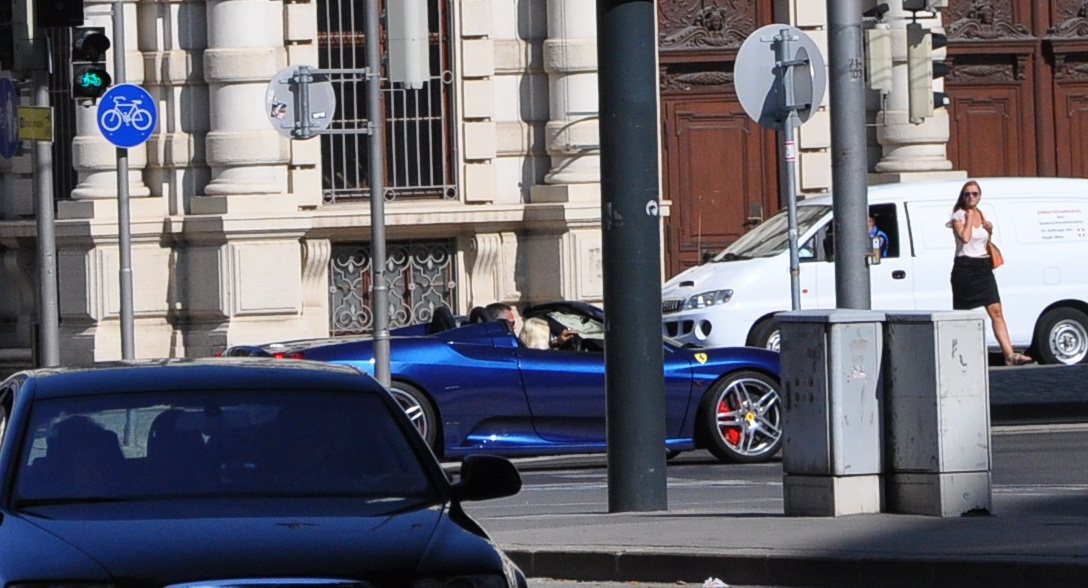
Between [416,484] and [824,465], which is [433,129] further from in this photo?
[416,484]

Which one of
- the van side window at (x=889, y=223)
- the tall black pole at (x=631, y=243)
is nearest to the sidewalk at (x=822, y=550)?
the tall black pole at (x=631, y=243)

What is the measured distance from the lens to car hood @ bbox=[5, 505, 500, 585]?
5742 millimetres

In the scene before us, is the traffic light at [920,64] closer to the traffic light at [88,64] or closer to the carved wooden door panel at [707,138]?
the traffic light at [88,64]

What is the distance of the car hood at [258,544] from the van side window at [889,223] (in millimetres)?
16499

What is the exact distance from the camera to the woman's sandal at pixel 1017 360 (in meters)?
21.9

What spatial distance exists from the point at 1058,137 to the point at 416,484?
21429mm

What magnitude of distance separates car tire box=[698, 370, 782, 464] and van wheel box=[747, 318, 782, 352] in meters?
5.16

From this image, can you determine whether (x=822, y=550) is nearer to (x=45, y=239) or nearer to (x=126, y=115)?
(x=45, y=239)

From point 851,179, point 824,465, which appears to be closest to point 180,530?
point 824,465

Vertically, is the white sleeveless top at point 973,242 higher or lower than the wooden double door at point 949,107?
lower

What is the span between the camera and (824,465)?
11.2m

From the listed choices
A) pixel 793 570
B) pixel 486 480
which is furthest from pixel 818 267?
pixel 486 480

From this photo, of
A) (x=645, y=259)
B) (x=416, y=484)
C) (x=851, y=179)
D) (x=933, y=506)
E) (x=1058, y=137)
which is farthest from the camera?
(x=1058, y=137)

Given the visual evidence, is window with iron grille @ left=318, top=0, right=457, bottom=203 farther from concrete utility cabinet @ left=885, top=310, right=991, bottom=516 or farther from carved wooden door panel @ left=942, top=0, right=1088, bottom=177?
concrete utility cabinet @ left=885, top=310, right=991, bottom=516
